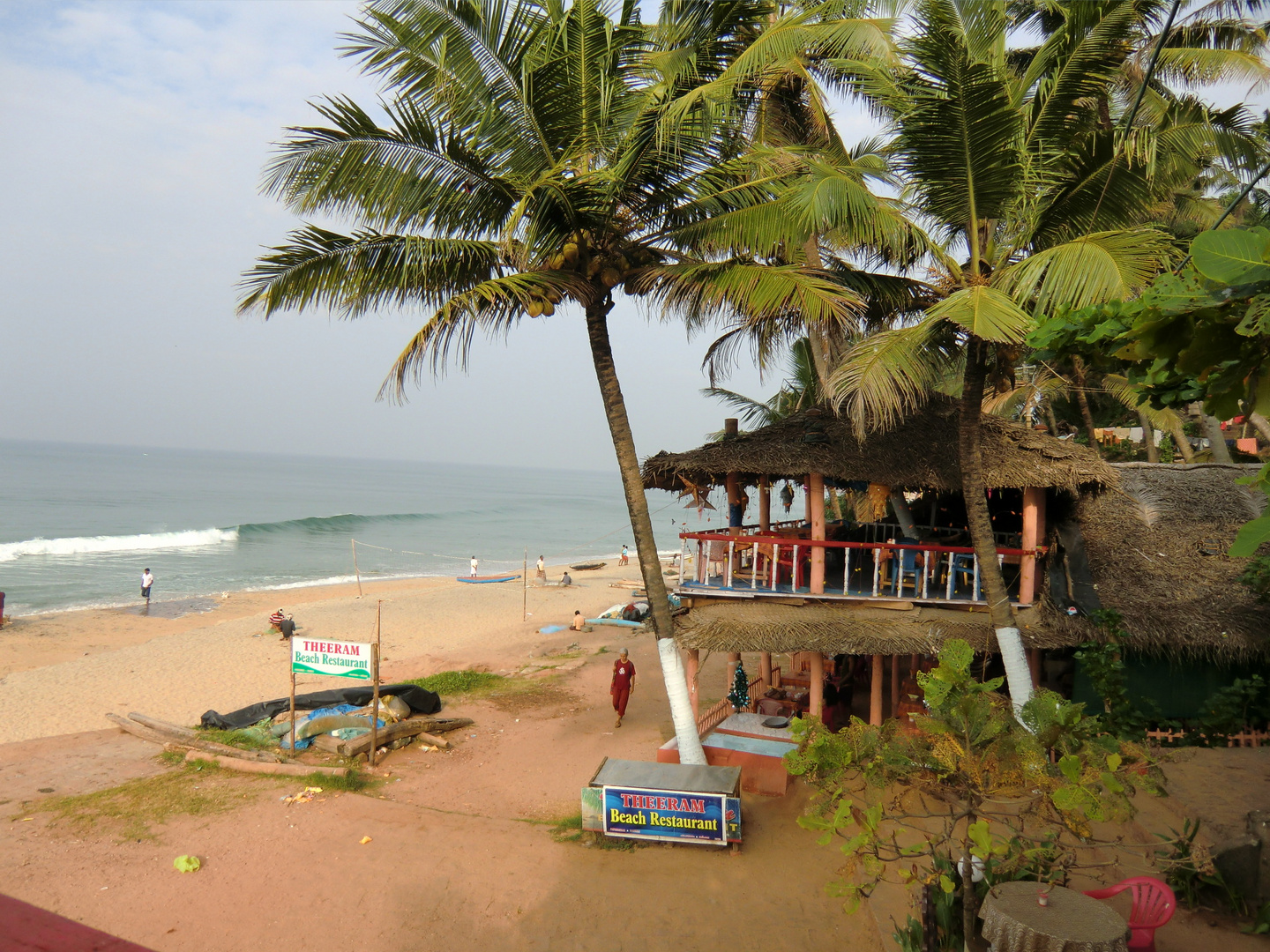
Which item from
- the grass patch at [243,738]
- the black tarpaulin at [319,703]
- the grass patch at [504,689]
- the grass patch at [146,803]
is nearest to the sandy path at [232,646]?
the grass patch at [504,689]

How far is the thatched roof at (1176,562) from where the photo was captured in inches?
344

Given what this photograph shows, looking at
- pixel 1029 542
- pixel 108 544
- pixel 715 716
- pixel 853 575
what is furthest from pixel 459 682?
pixel 108 544

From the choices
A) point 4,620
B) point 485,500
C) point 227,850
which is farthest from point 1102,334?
point 485,500

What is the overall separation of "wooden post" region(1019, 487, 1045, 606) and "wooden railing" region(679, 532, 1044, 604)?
0.6 inches

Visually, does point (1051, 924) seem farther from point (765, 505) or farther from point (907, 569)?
point (765, 505)

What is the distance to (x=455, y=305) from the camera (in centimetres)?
775

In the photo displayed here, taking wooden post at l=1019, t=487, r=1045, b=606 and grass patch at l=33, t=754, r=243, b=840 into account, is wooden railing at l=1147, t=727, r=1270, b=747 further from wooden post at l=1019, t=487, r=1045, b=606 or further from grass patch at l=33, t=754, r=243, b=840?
grass patch at l=33, t=754, r=243, b=840

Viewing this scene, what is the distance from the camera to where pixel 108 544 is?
138 ft

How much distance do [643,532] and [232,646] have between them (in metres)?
15.5

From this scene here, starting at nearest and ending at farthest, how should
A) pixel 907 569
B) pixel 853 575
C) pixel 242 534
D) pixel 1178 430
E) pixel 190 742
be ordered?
1. pixel 907 569
2. pixel 853 575
3. pixel 190 742
4. pixel 1178 430
5. pixel 242 534

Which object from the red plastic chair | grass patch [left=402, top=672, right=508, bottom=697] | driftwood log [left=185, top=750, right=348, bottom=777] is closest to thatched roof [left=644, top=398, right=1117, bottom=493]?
the red plastic chair

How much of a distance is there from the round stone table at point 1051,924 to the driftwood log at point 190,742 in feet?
28.8

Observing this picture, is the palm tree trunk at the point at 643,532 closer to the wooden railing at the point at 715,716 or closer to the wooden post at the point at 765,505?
the wooden railing at the point at 715,716

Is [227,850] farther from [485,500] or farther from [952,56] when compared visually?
[485,500]
